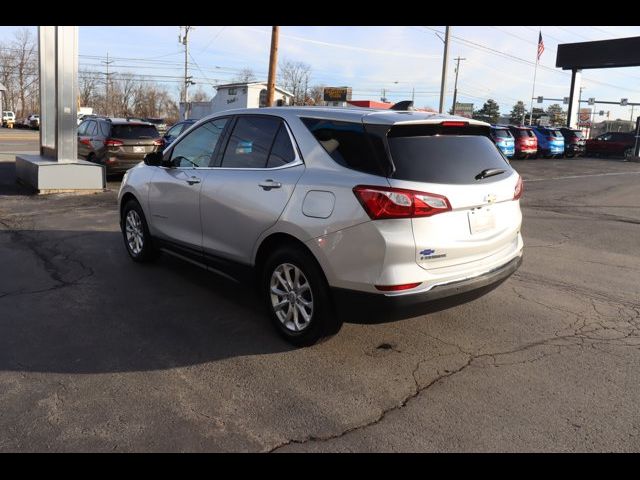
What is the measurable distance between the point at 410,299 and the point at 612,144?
38068 mm

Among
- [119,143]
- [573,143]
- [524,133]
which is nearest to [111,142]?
[119,143]

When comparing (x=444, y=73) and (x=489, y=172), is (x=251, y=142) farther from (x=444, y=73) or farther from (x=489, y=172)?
(x=444, y=73)

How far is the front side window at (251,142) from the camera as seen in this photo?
14.8 ft

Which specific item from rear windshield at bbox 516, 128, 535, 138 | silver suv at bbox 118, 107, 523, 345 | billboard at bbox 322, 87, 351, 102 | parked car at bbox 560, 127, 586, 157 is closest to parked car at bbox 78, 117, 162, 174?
silver suv at bbox 118, 107, 523, 345

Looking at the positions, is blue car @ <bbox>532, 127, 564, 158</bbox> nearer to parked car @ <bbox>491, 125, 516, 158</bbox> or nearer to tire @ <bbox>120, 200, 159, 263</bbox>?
parked car @ <bbox>491, 125, 516, 158</bbox>

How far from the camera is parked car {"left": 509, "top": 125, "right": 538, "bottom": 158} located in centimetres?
2812

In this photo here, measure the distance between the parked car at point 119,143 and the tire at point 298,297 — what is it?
1038 centimetres

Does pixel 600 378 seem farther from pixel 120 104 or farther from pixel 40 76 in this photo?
pixel 120 104

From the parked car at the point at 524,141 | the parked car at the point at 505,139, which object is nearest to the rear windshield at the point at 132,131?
the parked car at the point at 505,139

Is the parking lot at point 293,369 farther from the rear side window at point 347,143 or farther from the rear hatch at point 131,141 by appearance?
the rear hatch at point 131,141

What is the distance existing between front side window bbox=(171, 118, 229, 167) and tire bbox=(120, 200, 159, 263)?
0.93 meters

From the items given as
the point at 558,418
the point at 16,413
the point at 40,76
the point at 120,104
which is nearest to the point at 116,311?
the point at 16,413

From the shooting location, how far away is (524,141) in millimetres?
28125

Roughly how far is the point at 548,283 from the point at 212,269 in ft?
11.9
